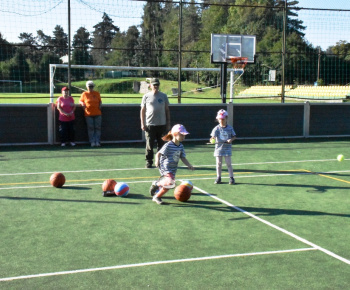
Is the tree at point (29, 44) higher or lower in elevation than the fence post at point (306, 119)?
higher

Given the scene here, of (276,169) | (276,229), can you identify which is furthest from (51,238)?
(276,169)

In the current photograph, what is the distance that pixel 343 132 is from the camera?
706 inches

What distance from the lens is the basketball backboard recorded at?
1852 centimetres

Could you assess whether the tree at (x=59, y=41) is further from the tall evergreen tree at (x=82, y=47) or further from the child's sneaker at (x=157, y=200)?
the child's sneaker at (x=157, y=200)

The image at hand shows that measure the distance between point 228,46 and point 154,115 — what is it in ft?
27.9

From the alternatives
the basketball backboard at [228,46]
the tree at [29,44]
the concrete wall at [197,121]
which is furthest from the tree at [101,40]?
the concrete wall at [197,121]

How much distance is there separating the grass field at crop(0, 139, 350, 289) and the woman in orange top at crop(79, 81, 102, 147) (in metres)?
3.68

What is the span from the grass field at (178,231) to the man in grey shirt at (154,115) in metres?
0.76

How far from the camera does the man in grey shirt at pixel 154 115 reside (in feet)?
36.5

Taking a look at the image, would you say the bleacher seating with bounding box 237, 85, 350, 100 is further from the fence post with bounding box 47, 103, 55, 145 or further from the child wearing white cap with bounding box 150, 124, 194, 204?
the child wearing white cap with bounding box 150, 124, 194, 204

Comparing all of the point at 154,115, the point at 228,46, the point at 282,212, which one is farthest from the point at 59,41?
the point at 282,212

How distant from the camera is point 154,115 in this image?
11.1 m

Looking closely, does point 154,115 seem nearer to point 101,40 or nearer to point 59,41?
point 59,41

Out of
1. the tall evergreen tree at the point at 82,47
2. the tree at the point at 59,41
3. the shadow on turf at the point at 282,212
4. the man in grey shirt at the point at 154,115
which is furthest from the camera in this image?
the tall evergreen tree at the point at 82,47
